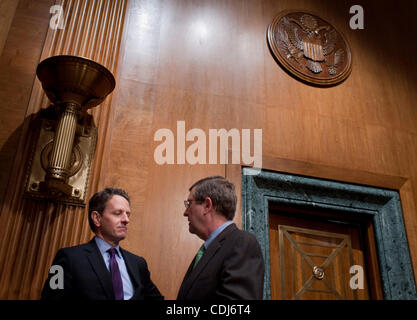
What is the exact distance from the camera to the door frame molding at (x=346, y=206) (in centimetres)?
301

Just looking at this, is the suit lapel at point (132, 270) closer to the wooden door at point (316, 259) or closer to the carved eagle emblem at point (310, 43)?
the wooden door at point (316, 259)

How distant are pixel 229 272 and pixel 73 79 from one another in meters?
1.53

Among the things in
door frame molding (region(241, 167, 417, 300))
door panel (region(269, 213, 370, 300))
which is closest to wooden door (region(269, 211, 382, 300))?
door panel (region(269, 213, 370, 300))

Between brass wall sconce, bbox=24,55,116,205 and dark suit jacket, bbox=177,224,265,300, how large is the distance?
1075 mm

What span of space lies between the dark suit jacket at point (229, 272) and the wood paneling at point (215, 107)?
899mm

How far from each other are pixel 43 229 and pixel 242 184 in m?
1.36

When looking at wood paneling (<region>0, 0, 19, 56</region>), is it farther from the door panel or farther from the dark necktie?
the door panel

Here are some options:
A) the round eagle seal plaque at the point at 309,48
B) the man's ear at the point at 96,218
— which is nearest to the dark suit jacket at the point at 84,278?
the man's ear at the point at 96,218

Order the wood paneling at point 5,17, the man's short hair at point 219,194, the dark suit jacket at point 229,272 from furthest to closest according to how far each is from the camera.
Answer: the wood paneling at point 5,17, the man's short hair at point 219,194, the dark suit jacket at point 229,272

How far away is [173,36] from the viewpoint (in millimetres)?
3420

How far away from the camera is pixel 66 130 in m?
2.52

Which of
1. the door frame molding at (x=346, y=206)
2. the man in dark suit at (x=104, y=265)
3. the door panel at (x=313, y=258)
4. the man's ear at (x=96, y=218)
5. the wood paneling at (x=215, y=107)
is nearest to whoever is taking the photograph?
the man in dark suit at (x=104, y=265)

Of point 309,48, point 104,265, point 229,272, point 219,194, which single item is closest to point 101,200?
point 104,265

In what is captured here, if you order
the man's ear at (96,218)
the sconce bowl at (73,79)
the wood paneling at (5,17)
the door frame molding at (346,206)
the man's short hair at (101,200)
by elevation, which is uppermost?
the wood paneling at (5,17)
